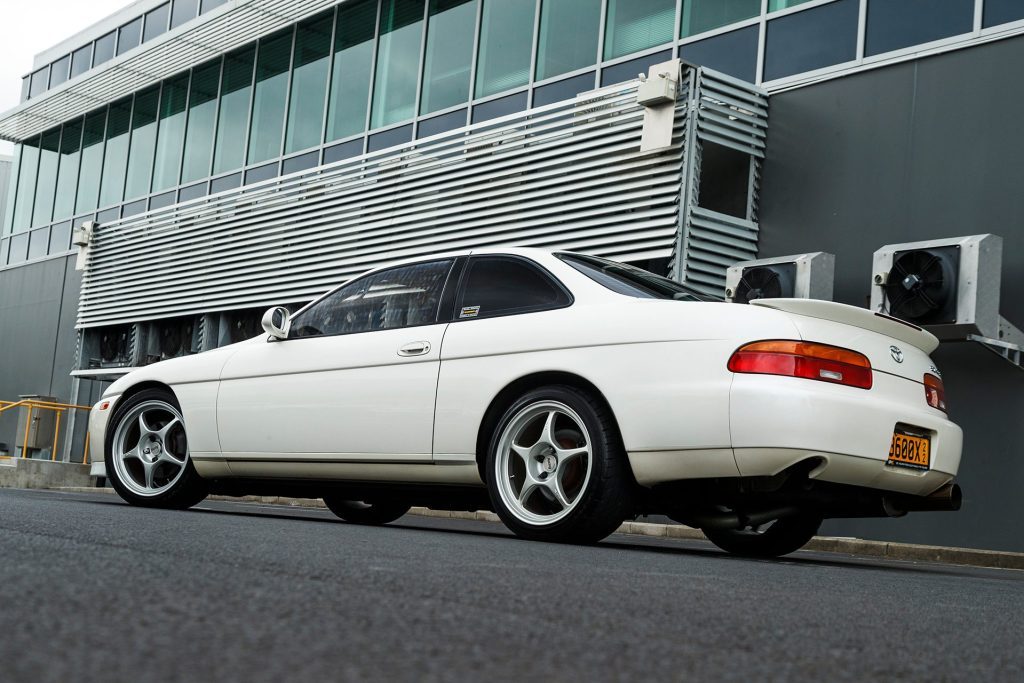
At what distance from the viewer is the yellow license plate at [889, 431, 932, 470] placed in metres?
5.07

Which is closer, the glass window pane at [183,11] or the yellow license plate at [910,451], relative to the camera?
the yellow license plate at [910,451]

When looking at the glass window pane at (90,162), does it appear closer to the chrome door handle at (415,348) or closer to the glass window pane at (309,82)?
the glass window pane at (309,82)

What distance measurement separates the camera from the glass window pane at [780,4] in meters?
11.6

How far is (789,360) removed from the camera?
483 centimetres

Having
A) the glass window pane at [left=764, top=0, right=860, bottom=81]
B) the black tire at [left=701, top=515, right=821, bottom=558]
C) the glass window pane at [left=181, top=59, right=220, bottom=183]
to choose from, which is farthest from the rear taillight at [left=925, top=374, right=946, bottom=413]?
the glass window pane at [left=181, top=59, right=220, bottom=183]

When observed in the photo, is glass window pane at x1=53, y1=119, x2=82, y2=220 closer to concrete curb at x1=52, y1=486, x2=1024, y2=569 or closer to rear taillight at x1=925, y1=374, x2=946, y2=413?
concrete curb at x1=52, y1=486, x2=1024, y2=569

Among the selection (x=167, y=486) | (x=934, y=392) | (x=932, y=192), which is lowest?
(x=167, y=486)

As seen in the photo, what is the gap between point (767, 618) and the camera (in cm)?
286

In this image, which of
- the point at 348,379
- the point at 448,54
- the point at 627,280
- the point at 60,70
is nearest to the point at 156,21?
the point at 60,70

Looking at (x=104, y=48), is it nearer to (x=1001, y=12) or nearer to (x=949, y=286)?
(x=1001, y=12)

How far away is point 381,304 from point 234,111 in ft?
48.5

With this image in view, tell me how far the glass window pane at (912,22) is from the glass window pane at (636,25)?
252cm

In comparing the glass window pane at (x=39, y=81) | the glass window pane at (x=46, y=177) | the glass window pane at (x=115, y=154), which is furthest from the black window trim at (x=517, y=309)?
the glass window pane at (x=39, y=81)

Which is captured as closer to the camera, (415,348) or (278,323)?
(415,348)
